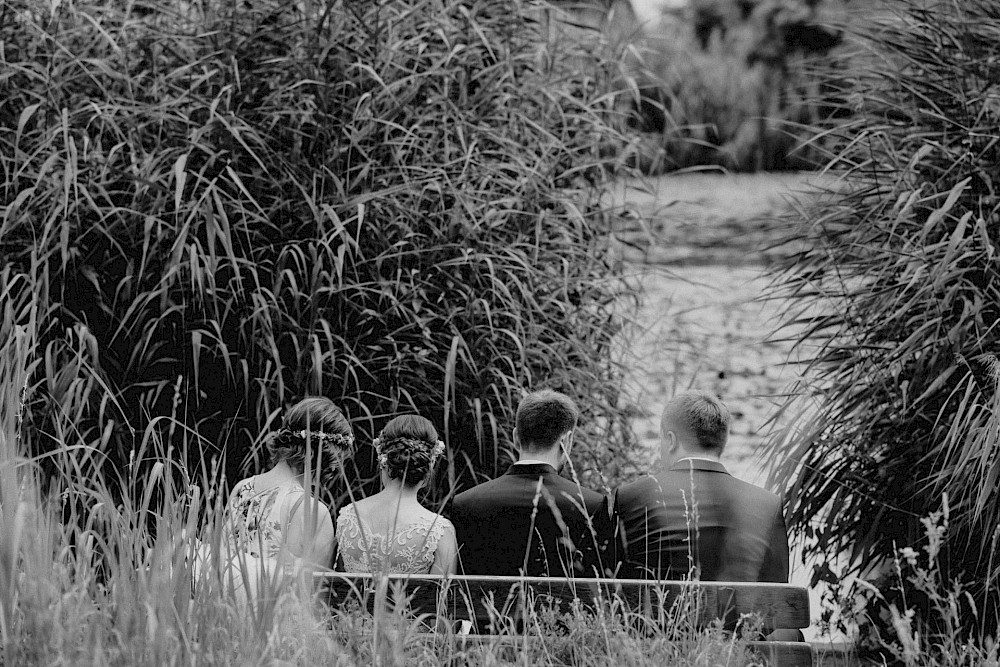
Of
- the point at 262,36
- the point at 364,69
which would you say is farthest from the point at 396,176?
the point at 262,36

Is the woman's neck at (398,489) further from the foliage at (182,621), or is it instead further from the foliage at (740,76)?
the foliage at (740,76)

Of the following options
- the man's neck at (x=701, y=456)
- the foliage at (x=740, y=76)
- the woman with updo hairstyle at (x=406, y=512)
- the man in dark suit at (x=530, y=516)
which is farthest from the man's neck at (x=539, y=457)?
the foliage at (x=740, y=76)

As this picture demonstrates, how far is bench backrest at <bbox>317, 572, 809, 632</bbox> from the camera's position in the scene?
244 centimetres

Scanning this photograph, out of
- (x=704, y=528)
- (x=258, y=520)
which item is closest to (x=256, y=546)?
(x=258, y=520)

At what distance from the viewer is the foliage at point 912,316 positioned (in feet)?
12.3

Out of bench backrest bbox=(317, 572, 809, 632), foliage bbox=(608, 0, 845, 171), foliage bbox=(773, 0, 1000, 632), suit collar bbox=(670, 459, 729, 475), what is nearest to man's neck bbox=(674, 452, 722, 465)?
suit collar bbox=(670, 459, 729, 475)

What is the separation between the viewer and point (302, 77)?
4.50 metres

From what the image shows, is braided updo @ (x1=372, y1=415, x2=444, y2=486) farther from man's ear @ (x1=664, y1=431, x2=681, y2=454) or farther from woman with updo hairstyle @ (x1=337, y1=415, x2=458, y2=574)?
man's ear @ (x1=664, y1=431, x2=681, y2=454)

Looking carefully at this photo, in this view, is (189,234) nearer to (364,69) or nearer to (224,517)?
(364,69)

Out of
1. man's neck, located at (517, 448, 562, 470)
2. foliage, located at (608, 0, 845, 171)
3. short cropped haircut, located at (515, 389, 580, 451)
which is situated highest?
foliage, located at (608, 0, 845, 171)

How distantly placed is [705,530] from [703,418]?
1.17 feet

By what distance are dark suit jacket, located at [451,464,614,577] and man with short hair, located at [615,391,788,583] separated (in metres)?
0.13

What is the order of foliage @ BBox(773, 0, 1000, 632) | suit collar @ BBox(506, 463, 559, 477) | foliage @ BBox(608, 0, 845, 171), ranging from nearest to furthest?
suit collar @ BBox(506, 463, 559, 477), foliage @ BBox(773, 0, 1000, 632), foliage @ BBox(608, 0, 845, 171)

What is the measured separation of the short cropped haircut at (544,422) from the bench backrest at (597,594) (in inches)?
28.8
